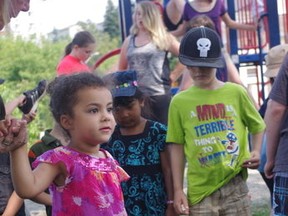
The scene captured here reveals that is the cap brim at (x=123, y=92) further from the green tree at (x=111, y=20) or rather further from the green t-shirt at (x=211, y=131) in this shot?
the green tree at (x=111, y=20)

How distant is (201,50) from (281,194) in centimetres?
103

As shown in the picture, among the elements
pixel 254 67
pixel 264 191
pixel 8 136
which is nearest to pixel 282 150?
pixel 8 136

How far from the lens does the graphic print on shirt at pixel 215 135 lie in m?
4.18

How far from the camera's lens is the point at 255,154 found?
13.9 ft

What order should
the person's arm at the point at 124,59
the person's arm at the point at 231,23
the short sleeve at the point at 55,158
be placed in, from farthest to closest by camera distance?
the person's arm at the point at 231,23
the person's arm at the point at 124,59
the short sleeve at the point at 55,158

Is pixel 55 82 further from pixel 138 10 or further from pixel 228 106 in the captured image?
pixel 138 10

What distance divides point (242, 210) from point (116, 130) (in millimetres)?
941

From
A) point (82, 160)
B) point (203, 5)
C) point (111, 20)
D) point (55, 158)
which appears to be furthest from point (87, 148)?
point (111, 20)

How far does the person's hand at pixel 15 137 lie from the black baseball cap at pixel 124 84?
164 centimetres

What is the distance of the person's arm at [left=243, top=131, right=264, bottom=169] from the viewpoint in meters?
4.20

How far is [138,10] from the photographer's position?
6141mm

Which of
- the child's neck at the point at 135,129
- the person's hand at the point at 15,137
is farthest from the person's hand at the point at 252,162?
the person's hand at the point at 15,137

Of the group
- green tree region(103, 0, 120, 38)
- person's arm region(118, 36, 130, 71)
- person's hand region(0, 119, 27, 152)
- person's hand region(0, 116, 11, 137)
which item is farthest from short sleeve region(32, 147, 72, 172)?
green tree region(103, 0, 120, 38)

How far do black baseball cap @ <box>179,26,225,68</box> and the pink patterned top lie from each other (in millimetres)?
1306
